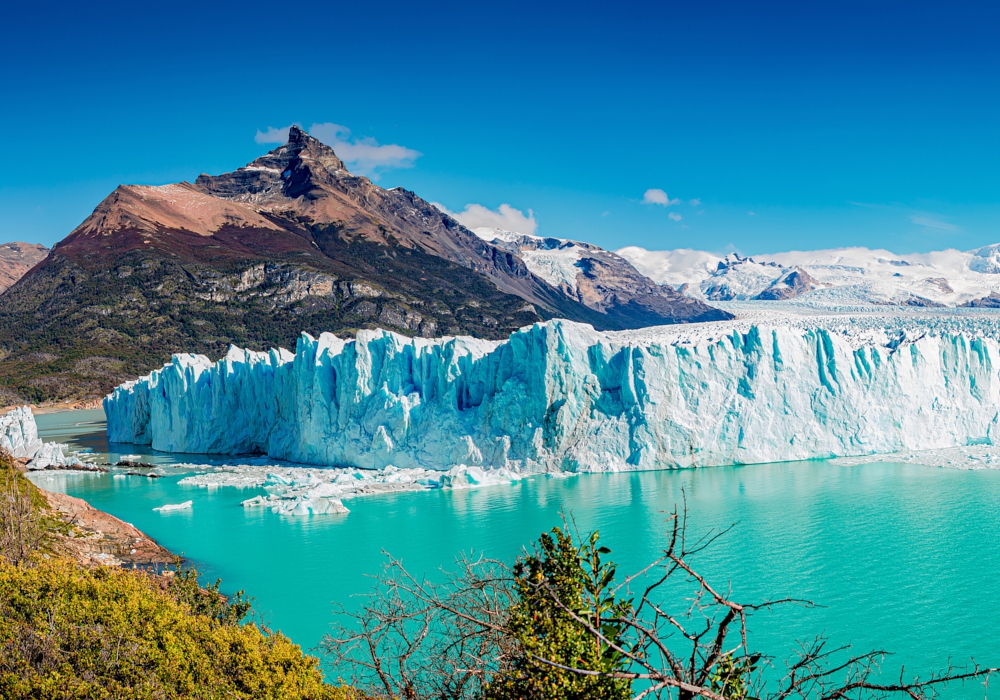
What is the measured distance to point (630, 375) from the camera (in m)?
25.1

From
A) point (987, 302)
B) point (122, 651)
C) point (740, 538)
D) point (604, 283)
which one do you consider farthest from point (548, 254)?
point (122, 651)

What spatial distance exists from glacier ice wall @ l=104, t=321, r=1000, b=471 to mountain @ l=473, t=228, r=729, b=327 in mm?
90772

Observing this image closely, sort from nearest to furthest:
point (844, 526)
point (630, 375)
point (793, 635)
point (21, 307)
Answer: point (793, 635)
point (844, 526)
point (630, 375)
point (21, 307)

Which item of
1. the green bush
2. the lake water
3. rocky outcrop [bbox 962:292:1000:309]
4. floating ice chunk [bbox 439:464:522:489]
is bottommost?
the lake water

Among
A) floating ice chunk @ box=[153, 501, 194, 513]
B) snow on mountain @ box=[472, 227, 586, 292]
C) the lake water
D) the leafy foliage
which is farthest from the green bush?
snow on mountain @ box=[472, 227, 586, 292]

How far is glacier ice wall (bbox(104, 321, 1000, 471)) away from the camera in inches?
997

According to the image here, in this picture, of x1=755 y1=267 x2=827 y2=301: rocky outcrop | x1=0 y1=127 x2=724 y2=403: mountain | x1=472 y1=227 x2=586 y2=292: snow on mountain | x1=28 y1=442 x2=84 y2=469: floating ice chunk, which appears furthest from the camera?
x1=472 y1=227 x2=586 y2=292: snow on mountain

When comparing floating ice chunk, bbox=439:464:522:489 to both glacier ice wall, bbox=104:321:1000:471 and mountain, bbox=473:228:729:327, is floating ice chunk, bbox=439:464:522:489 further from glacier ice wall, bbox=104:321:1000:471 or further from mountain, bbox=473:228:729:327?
mountain, bbox=473:228:729:327

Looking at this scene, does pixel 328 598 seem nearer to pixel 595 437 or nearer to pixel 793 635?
pixel 793 635

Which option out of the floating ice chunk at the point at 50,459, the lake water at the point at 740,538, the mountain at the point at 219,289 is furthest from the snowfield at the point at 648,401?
the mountain at the point at 219,289

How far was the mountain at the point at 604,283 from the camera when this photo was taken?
13012cm

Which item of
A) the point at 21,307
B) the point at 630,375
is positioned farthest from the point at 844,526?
the point at 21,307

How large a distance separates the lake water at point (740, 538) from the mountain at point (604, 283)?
97.6m

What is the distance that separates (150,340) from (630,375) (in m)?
67.6
